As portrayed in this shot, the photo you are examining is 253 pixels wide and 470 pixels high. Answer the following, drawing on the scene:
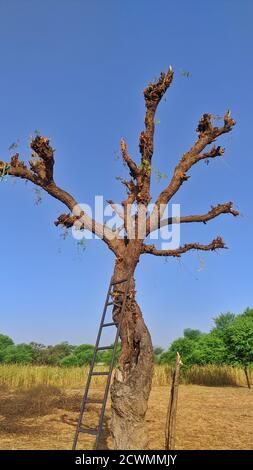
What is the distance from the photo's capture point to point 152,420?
12.3 meters

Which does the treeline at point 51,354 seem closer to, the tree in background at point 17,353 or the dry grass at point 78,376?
the tree in background at point 17,353

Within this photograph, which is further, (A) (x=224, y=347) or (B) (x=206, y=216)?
(A) (x=224, y=347)

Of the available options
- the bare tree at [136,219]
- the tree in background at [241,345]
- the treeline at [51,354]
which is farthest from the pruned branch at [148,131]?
the treeline at [51,354]

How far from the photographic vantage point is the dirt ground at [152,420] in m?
9.36

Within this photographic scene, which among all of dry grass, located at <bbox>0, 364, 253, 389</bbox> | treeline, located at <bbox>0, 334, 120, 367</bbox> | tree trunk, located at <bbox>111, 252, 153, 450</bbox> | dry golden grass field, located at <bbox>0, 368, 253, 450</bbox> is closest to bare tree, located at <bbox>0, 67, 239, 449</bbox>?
tree trunk, located at <bbox>111, 252, 153, 450</bbox>

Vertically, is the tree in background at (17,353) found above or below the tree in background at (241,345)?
below

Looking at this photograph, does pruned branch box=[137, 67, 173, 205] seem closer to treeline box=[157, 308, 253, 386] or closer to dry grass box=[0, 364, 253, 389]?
dry grass box=[0, 364, 253, 389]

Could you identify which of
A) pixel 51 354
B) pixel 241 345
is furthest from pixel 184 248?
pixel 51 354

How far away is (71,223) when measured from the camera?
30.0ft

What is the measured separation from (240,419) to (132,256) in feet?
23.2

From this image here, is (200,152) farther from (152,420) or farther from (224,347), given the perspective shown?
(224,347)

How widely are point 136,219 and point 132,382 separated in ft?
10.2

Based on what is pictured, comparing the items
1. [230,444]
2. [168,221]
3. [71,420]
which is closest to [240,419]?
[230,444]

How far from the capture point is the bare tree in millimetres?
7742
